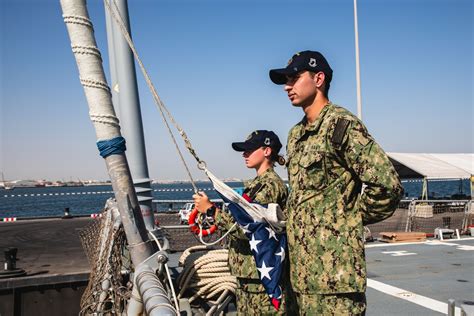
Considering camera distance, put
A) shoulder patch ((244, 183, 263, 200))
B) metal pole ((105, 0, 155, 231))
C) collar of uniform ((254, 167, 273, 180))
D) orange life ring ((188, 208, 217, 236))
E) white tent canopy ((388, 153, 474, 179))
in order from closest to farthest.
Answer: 1. orange life ring ((188, 208, 217, 236))
2. shoulder patch ((244, 183, 263, 200))
3. collar of uniform ((254, 167, 273, 180))
4. metal pole ((105, 0, 155, 231))
5. white tent canopy ((388, 153, 474, 179))

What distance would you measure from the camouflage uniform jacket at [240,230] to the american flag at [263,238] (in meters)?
0.24

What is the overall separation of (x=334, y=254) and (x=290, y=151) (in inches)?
25.8

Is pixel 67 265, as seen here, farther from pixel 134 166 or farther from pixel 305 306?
pixel 305 306

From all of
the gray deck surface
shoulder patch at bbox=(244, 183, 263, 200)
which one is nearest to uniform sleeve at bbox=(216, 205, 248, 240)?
shoulder patch at bbox=(244, 183, 263, 200)

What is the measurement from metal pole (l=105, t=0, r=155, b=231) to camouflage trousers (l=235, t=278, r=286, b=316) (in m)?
1.43

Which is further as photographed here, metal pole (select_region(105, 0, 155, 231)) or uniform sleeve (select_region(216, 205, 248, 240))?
metal pole (select_region(105, 0, 155, 231))

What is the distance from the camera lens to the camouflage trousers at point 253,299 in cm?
287

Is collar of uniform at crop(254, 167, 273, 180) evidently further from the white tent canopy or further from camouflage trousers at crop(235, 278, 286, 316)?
the white tent canopy

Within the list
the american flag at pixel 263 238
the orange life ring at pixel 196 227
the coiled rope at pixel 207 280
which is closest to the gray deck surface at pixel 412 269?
the coiled rope at pixel 207 280

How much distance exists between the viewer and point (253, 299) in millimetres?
2947

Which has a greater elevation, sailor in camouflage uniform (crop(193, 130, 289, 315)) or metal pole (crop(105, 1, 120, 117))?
metal pole (crop(105, 1, 120, 117))

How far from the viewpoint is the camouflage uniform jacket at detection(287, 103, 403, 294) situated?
6.69ft

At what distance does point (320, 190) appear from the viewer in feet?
7.20

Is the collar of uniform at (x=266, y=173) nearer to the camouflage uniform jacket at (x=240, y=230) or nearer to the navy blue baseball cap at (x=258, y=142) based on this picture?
the camouflage uniform jacket at (x=240, y=230)
